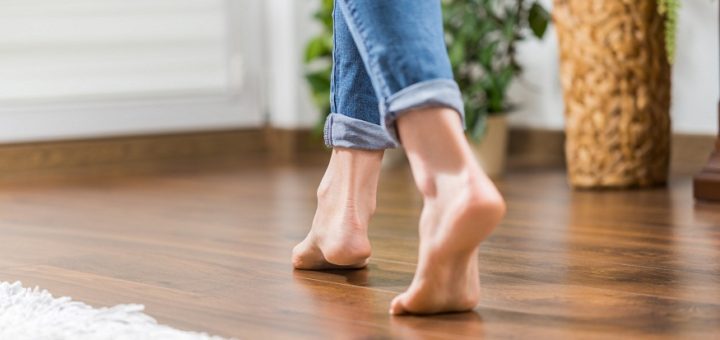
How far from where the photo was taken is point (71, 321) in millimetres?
1037

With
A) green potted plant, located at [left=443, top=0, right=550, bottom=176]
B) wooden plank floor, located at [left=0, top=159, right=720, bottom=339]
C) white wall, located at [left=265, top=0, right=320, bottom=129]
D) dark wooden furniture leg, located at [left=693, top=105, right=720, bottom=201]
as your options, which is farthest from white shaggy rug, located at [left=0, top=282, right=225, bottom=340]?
white wall, located at [left=265, top=0, right=320, bottom=129]

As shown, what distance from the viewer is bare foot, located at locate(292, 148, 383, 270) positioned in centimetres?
128

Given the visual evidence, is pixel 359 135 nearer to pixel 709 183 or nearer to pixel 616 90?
pixel 709 183

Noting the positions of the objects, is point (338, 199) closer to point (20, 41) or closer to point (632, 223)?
point (632, 223)

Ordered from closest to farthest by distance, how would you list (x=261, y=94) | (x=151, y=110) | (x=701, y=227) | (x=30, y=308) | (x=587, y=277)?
(x=30, y=308) < (x=587, y=277) < (x=701, y=227) < (x=151, y=110) < (x=261, y=94)

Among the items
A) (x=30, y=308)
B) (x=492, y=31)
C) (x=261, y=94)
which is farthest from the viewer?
(x=261, y=94)

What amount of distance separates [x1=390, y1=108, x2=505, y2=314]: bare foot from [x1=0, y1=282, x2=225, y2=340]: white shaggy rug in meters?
0.22

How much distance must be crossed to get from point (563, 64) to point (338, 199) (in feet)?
3.89

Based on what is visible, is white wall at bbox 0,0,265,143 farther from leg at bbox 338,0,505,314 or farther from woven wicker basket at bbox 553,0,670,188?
leg at bbox 338,0,505,314

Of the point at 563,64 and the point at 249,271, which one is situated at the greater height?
the point at 563,64

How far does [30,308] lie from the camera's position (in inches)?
43.4

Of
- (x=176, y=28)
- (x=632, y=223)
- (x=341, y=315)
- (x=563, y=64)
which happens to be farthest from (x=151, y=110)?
(x=341, y=315)

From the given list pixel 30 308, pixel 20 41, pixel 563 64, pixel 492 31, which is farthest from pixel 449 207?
pixel 20 41

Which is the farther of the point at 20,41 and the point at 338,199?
the point at 20,41
